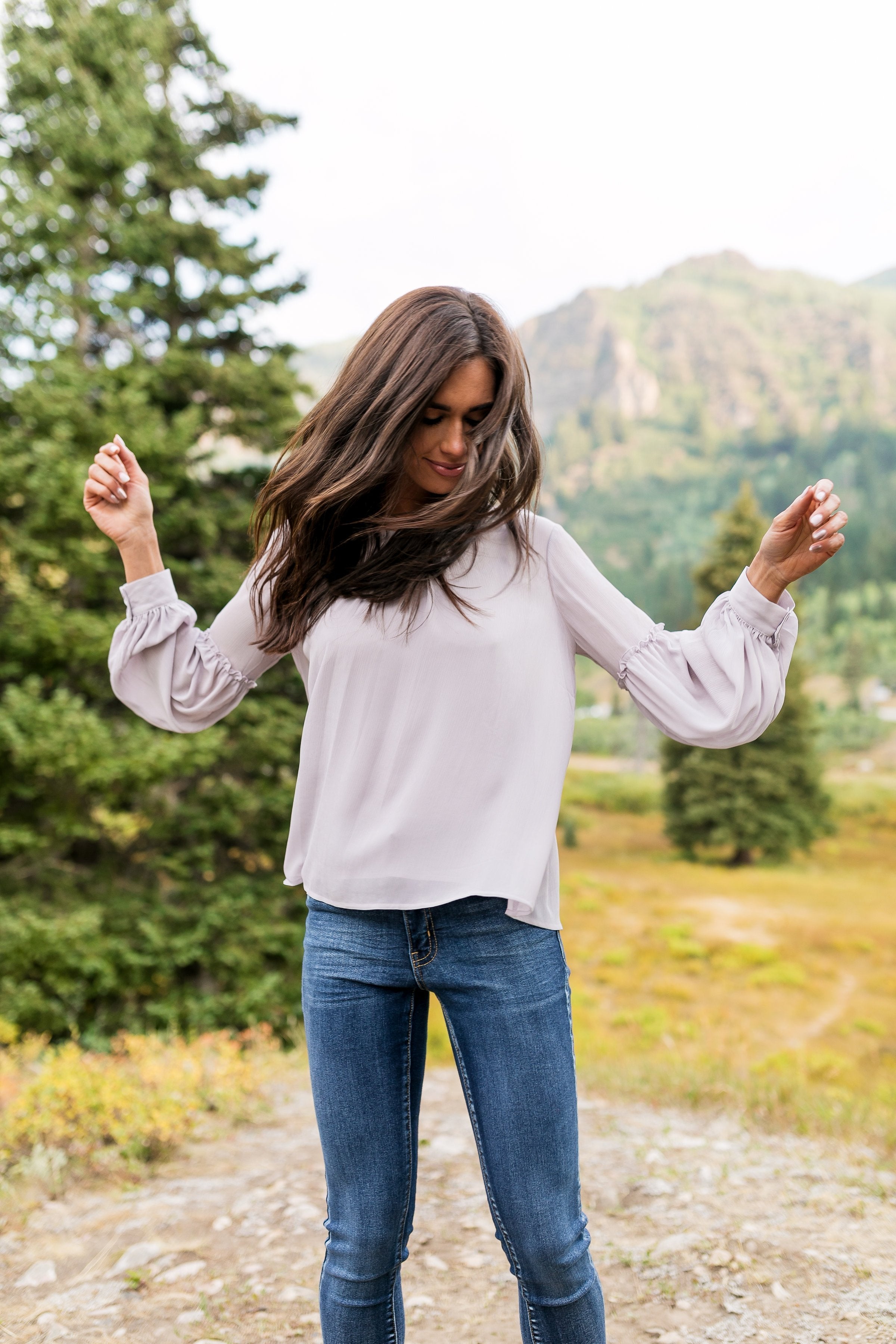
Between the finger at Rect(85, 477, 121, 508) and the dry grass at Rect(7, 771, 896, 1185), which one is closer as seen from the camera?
the finger at Rect(85, 477, 121, 508)

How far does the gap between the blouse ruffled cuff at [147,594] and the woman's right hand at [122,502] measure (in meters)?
0.02

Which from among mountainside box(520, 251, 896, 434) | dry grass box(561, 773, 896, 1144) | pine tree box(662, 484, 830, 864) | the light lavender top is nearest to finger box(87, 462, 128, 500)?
the light lavender top

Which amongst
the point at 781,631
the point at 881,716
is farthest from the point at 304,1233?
the point at 881,716

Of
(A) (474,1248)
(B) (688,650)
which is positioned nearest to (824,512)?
(B) (688,650)

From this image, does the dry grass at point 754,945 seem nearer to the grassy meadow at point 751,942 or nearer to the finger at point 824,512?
the grassy meadow at point 751,942

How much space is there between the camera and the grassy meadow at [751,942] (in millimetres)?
17531

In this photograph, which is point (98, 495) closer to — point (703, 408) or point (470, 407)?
point (470, 407)

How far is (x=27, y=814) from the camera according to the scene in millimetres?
8062

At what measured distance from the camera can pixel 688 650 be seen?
4.69ft

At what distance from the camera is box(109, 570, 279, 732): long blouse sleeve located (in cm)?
155

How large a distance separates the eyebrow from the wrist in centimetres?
46

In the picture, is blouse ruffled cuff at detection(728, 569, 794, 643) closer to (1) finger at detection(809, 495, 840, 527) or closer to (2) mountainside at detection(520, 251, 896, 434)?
(1) finger at detection(809, 495, 840, 527)

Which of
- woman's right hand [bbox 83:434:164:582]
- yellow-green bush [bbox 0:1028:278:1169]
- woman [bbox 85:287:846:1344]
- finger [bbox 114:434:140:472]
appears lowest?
yellow-green bush [bbox 0:1028:278:1169]

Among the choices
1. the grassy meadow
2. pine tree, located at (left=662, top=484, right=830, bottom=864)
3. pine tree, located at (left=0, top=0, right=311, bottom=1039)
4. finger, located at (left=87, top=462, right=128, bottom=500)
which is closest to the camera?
finger, located at (left=87, top=462, right=128, bottom=500)
